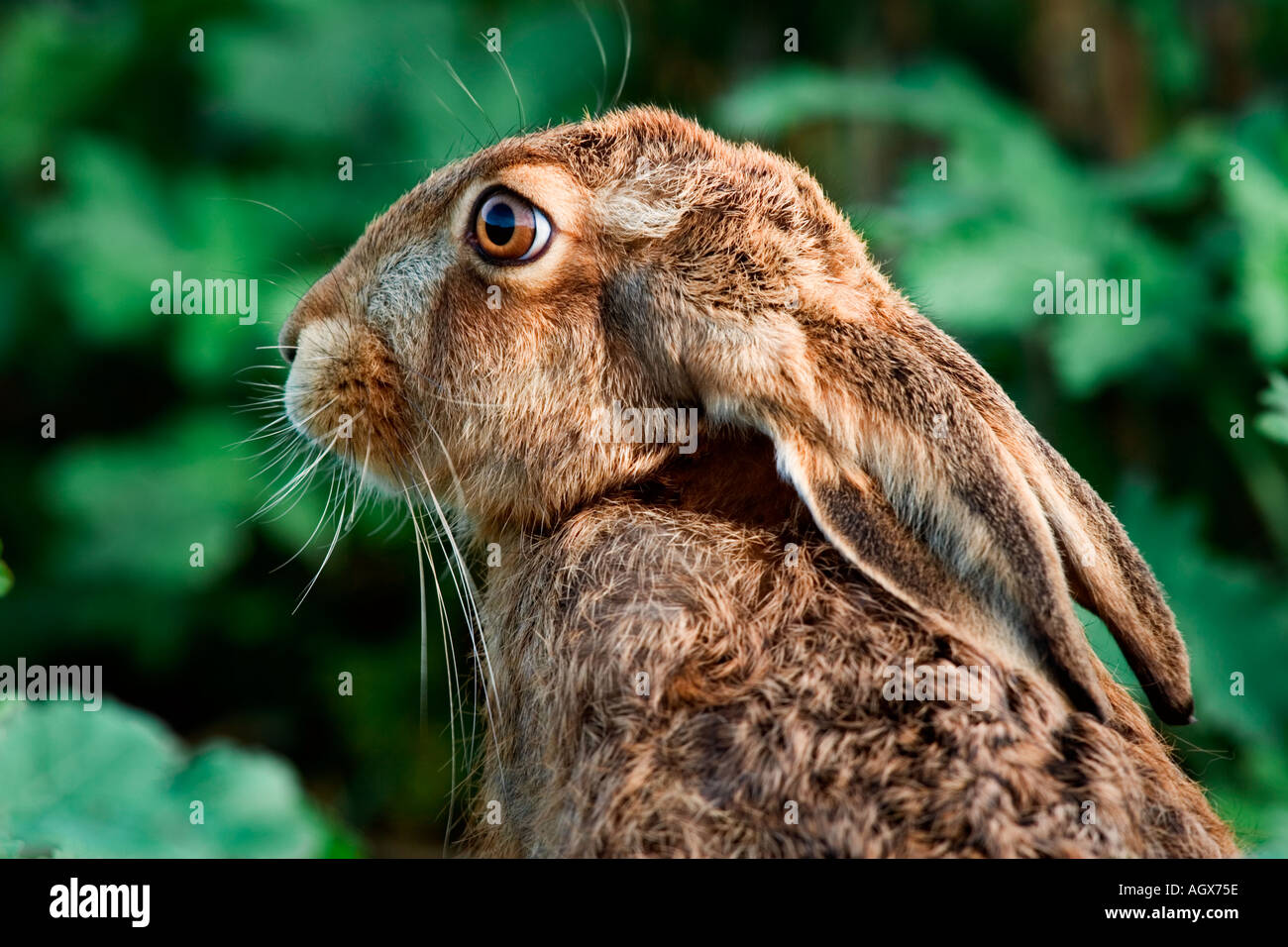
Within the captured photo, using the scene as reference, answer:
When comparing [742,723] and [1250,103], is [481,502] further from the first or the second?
[1250,103]

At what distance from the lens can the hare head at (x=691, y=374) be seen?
2615 mm

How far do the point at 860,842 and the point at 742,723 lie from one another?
1.10 ft

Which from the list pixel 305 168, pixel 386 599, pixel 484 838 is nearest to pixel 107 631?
pixel 386 599

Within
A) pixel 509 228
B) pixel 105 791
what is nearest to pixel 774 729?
pixel 509 228

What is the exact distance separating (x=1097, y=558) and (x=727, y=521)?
2.66 feet

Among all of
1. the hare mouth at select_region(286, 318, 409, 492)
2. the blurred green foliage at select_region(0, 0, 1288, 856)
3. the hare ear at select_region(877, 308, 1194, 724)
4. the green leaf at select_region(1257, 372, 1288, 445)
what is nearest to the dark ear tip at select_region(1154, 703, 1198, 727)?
the hare ear at select_region(877, 308, 1194, 724)

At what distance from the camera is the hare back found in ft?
8.09

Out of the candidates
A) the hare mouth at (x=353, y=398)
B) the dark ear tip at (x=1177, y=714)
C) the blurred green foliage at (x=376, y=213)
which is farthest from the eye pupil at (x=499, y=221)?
the dark ear tip at (x=1177, y=714)

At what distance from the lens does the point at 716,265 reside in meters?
3.04

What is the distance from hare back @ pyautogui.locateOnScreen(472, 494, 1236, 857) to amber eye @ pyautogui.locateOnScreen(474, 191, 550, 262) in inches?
25.8

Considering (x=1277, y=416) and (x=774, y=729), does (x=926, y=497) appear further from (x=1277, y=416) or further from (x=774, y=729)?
(x=1277, y=416)

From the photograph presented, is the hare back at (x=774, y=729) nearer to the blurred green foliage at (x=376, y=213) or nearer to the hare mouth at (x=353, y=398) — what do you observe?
the hare mouth at (x=353, y=398)

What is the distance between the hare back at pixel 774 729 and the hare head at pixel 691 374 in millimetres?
129

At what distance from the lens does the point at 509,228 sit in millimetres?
3229
